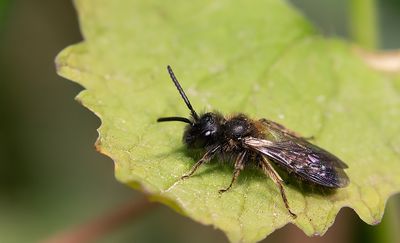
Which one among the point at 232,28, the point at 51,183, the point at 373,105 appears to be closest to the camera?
the point at 373,105

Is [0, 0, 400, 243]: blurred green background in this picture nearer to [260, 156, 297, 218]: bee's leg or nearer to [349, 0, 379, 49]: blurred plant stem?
[349, 0, 379, 49]: blurred plant stem

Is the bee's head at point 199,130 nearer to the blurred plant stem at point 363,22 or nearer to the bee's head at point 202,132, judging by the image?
the bee's head at point 202,132

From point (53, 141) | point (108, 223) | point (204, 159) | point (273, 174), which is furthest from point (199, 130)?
point (53, 141)

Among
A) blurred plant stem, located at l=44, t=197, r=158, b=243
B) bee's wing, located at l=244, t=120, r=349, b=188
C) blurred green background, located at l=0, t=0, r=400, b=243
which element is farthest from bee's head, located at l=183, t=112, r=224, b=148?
blurred green background, located at l=0, t=0, r=400, b=243

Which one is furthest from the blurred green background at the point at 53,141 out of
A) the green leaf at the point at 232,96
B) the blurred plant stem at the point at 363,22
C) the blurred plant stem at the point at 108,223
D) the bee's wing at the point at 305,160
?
the bee's wing at the point at 305,160

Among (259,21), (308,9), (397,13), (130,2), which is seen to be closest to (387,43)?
(397,13)

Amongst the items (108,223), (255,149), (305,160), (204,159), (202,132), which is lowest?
(108,223)

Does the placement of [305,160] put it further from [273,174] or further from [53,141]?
[53,141]

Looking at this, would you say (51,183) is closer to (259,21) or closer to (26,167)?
(26,167)
